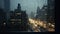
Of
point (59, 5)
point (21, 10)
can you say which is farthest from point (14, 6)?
point (59, 5)

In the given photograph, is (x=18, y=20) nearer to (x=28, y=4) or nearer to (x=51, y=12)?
(x=28, y=4)

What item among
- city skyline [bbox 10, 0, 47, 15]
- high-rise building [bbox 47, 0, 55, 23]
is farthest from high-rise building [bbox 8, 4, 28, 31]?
high-rise building [bbox 47, 0, 55, 23]

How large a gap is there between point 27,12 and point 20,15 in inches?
5.0

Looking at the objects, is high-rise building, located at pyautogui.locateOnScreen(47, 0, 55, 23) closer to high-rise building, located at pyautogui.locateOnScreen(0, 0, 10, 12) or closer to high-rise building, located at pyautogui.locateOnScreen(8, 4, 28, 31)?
high-rise building, located at pyautogui.locateOnScreen(8, 4, 28, 31)

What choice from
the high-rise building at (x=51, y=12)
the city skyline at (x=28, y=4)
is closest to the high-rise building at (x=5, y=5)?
the city skyline at (x=28, y=4)

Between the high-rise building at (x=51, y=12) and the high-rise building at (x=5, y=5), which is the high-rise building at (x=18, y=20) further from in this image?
the high-rise building at (x=51, y=12)

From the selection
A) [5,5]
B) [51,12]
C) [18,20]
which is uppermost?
[5,5]

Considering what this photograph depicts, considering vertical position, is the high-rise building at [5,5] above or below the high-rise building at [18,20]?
above

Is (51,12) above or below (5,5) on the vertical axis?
below

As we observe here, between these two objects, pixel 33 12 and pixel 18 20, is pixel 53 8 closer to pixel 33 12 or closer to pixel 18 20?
pixel 33 12

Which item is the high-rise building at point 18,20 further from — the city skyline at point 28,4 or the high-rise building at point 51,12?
the high-rise building at point 51,12

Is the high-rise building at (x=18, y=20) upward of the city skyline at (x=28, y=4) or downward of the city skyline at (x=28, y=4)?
downward

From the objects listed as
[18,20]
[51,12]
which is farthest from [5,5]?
[51,12]

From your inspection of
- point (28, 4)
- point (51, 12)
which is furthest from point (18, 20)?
point (51, 12)
